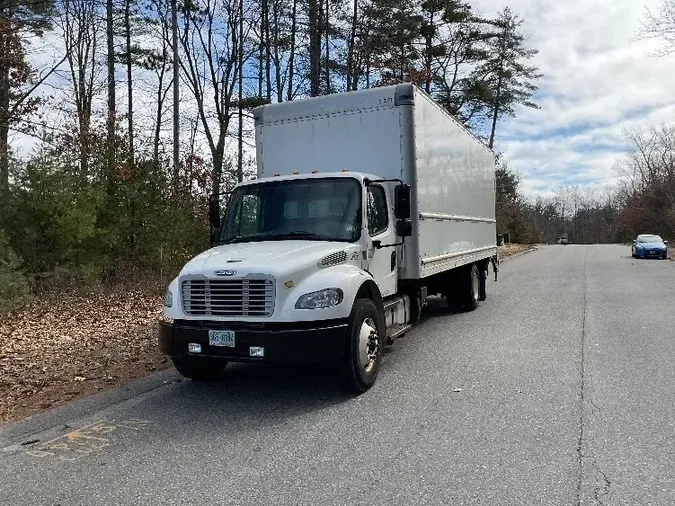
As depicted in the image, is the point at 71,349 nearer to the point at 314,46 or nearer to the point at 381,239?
the point at 381,239

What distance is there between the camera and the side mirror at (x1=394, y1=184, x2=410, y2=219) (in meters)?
6.78

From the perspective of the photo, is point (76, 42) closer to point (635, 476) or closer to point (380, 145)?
point (380, 145)

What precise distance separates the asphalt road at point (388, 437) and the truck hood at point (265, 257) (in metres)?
1.33

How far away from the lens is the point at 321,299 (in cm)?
553

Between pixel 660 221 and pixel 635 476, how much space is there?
225 feet

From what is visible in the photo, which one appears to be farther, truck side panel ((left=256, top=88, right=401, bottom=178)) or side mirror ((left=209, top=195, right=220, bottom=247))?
truck side panel ((left=256, top=88, right=401, bottom=178))

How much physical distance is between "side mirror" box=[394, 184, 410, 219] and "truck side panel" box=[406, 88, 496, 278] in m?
0.95

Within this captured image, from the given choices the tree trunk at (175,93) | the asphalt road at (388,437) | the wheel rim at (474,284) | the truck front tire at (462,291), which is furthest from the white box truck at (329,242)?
the tree trunk at (175,93)

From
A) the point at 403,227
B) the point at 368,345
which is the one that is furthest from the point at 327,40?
the point at 368,345

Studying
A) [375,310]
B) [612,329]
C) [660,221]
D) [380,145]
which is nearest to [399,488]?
[375,310]

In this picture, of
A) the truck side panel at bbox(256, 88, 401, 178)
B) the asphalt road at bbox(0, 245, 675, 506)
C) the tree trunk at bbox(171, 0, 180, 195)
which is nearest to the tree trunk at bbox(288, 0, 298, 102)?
the tree trunk at bbox(171, 0, 180, 195)

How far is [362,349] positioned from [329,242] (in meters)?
1.24

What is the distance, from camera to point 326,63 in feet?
80.7

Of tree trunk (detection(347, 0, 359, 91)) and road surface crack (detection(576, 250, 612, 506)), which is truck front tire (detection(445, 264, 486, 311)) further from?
tree trunk (detection(347, 0, 359, 91))
